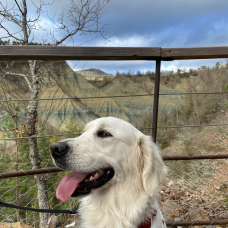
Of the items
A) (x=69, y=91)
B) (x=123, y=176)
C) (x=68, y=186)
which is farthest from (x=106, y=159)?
(x=69, y=91)

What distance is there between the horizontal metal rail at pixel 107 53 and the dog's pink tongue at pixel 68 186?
1.00 metres

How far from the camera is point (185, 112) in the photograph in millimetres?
11109

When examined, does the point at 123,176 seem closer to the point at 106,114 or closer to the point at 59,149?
the point at 59,149

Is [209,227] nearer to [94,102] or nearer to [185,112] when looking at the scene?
[94,102]

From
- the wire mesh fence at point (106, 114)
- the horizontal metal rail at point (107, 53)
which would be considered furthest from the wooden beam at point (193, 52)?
the wire mesh fence at point (106, 114)

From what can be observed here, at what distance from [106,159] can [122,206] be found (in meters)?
0.44

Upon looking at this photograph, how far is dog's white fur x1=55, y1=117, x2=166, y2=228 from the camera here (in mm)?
1417

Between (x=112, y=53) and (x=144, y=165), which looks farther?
(x=112, y=53)

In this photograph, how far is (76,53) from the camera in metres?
1.54

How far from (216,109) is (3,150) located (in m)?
11.5

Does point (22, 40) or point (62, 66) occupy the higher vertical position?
point (22, 40)

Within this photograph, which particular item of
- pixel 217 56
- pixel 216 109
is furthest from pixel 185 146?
pixel 217 56

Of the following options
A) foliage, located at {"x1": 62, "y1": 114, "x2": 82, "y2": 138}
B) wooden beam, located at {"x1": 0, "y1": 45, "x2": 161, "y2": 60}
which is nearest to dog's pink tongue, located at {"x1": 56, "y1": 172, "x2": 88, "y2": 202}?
wooden beam, located at {"x1": 0, "y1": 45, "x2": 161, "y2": 60}

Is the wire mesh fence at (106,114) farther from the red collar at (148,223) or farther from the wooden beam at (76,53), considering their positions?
the wooden beam at (76,53)
